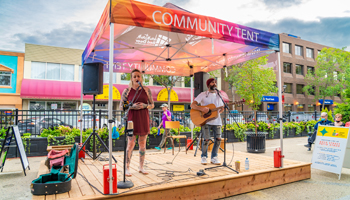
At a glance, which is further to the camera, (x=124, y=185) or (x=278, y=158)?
(x=278, y=158)

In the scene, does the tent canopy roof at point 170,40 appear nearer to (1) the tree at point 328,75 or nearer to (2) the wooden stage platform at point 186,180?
(2) the wooden stage platform at point 186,180

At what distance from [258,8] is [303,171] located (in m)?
10.5

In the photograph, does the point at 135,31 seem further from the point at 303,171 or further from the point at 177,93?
the point at 177,93

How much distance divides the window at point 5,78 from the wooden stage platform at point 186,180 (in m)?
19.5

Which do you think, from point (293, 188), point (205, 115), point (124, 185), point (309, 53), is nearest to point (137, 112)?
point (124, 185)

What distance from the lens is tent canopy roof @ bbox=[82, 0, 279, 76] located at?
3646 mm

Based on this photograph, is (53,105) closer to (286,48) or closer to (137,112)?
(137,112)

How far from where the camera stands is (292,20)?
59906 mm

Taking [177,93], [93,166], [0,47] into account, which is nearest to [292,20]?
[177,93]

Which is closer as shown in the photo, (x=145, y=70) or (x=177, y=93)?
(x=145, y=70)

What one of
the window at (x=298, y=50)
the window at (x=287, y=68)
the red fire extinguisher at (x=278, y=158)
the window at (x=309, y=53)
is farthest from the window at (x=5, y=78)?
the window at (x=309, y=53)

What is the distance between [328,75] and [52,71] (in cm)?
3781

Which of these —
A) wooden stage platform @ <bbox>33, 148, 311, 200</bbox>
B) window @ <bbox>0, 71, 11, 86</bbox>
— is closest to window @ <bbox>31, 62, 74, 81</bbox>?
window @ <bbox>0, 71, 11, 86</bbox>

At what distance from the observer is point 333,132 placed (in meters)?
5.70
